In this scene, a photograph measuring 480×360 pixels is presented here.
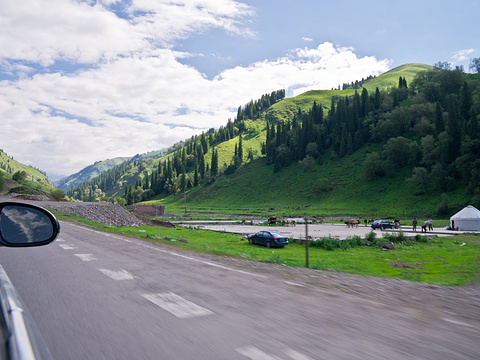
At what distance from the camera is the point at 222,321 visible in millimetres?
4508

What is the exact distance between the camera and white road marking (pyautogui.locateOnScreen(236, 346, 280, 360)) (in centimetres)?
331

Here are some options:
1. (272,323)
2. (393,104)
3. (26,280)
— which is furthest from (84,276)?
(393,104)

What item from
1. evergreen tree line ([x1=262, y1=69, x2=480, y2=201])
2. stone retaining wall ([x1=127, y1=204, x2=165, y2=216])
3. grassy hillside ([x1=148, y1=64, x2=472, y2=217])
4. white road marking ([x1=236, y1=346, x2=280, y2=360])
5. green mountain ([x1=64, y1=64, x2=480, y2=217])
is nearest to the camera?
white road marking ([x1=236, y1=346, x2=280, y2=360])

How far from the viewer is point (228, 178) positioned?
575ft

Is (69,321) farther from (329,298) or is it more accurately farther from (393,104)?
(393,104)

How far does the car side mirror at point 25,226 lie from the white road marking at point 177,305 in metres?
2.00

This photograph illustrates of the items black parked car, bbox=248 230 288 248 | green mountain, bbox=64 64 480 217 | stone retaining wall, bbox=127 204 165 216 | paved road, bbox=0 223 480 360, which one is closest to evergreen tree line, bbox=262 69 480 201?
green mountain, bbox=64 64 480 217

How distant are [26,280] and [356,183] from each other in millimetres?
125805

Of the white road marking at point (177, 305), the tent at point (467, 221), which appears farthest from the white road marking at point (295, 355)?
the tent at point (467, 221)

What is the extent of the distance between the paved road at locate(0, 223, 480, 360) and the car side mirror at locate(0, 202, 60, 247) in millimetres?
1092

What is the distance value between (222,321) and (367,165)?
123m

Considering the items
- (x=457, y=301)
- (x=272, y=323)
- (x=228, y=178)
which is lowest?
(x=457, y=301)

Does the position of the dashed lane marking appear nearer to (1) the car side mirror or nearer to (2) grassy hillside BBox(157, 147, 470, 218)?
(1) the car side mirror

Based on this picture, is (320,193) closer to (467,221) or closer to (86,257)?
(467,221)
